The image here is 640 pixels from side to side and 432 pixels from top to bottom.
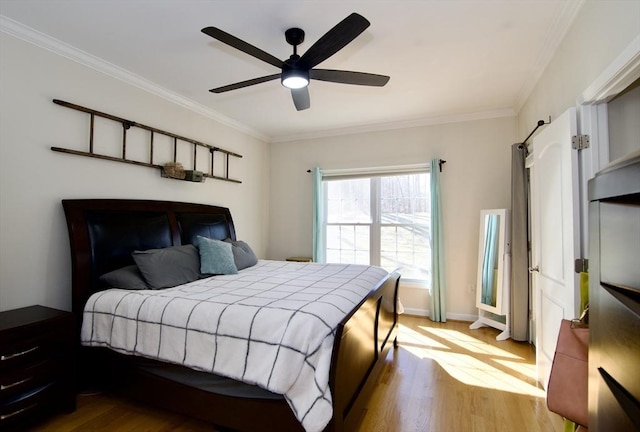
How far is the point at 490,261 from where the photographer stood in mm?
3713

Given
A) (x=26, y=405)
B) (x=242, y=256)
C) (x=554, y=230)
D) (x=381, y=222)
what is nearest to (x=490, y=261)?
(x=381, y=222)

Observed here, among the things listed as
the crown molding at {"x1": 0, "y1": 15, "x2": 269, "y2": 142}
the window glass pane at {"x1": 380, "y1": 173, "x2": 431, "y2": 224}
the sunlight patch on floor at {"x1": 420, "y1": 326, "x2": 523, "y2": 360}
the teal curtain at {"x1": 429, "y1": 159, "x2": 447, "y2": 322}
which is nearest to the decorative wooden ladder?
the crown molding at {"x1": 0, "y1": 15, "x2": 269, "y2": 142}

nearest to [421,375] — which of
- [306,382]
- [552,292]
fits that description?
[552,292]

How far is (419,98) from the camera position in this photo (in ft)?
11.3

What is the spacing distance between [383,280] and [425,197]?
6.57ft

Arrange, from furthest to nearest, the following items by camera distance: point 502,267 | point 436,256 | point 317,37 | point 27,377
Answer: point 436,256
point 502,267
point 317,37
point 27,377

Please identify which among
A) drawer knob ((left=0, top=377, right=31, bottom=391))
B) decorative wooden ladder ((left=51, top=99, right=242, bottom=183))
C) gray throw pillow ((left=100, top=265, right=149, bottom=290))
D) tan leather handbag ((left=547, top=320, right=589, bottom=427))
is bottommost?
drawer knob ((left=0, top=377, right=31, bottom=391))

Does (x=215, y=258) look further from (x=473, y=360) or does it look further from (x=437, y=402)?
(x=473, y=360)

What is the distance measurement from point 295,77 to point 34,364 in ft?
8.28

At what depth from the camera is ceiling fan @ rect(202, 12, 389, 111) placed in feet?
5.51

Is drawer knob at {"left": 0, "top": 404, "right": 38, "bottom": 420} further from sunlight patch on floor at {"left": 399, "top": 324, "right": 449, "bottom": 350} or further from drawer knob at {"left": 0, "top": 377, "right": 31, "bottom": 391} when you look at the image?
sunlight patch on floor at {"left": 399, "top": 324, "right": 449, "bottom": 350}

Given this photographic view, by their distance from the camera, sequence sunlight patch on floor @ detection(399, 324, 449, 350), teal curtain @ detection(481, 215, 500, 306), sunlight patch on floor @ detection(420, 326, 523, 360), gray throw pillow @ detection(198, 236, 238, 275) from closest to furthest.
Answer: gray throw pillow @ detection(198, 236, 238, 275) → sunlight patch on floor @ detection(420, 326, 523, 360) → sunlight patch on floor @ detection(399, 324, 449, 350) → teal curtain @ detection(481, 215, 500, 306)

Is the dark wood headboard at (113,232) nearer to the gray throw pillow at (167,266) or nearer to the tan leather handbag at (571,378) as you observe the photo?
the gray throw pillow at (167,266)

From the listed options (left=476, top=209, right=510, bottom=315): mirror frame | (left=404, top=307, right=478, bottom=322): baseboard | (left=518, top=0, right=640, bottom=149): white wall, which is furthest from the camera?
(left=404, top=307, right=478, bottom=322): baseboard
